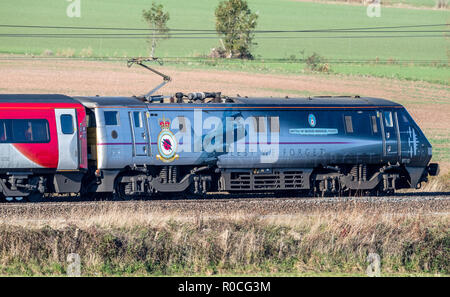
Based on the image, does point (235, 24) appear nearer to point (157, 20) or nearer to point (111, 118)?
point (157, 20)

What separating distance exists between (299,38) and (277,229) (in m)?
77.0

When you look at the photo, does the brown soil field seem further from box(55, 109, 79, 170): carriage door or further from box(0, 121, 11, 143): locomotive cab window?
box(0, 121, 11, 143): locomotive cab window

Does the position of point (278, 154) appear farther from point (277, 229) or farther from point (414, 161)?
point (277, 229)

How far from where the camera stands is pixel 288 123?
2528cm

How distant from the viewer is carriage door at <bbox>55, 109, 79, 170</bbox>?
23141 mm

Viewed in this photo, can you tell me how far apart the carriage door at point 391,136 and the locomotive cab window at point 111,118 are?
29.2ft

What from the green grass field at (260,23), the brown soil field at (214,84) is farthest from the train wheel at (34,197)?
the green grass field at (260,23)

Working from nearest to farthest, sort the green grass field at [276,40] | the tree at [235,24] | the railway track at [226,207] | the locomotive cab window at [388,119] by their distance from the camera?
1. the railway track at [226,207]
2. the locomotive cab window at [388,119]
3. the tree at [235,24]
4. the green grass field at [276,40]

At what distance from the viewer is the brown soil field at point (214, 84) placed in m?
48.3

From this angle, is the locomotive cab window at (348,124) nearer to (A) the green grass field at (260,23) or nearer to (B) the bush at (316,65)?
(B) the bush at (316,65)

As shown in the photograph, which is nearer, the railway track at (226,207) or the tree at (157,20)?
the railway track at (226,207)

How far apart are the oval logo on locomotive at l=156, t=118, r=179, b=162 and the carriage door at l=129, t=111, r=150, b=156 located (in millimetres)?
406

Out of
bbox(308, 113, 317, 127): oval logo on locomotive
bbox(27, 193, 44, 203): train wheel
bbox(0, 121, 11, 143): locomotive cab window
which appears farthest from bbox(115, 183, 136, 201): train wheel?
bbox(308, 113, 317, 127): oval logo on locomotive

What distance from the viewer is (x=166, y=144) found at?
957 inches
